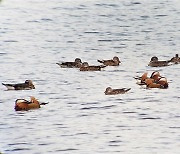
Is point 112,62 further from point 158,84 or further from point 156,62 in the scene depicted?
point 158,84

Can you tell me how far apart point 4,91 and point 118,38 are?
10.7 meters

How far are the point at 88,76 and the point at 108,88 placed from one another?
3.55 metres

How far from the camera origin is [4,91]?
25.4 metres

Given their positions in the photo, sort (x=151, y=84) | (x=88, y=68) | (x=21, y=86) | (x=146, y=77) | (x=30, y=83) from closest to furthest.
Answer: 1. (x=21, y=86)
2. (x=30, y=83)
3. (x=151, y=84)
4. (x=146, y=77)
5. (x=88, y=68)

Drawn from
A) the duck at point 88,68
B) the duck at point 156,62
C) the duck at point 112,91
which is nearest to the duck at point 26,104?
the duck at point 112,91

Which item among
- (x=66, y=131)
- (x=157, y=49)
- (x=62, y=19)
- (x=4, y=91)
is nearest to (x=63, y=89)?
(x=4, y=91)

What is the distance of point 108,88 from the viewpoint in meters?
24.5

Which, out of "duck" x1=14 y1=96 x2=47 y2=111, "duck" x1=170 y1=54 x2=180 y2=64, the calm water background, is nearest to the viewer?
the calm water background

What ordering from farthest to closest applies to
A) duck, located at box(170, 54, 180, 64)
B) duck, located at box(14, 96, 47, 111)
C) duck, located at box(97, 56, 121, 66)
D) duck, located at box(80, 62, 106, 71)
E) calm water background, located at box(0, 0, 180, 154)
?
duck, located at box(170, 54, 180, 64), duck, located at box(97, 56, 121, 66), duck, located at box(80, 62, 106, 71), duck, located at box(14, 96, 47, 111), calm water background, located at box(0, 0, 180, 154)

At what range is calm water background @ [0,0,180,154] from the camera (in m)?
19.3

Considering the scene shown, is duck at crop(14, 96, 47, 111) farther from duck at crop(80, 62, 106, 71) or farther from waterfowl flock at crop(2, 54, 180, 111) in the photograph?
duck at crop(80, 62, 106, 71)

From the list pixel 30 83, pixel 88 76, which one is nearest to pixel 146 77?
pixel 88 76

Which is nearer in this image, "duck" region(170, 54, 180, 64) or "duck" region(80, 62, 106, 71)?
"duck" region(80, 62, 106, 71)

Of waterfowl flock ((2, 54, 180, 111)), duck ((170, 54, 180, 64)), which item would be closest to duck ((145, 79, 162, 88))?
waterfowl flock ((2, 54, 180, 111))
